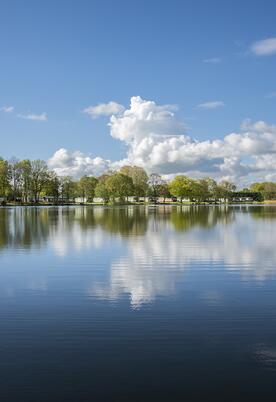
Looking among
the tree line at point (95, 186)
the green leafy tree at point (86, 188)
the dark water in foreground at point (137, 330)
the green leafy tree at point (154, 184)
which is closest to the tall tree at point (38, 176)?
the tree line at point (95, 186)

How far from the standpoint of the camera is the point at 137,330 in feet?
27.6

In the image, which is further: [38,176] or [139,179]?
[139,179]

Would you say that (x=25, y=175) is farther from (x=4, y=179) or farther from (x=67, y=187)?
(x=67, y=187)

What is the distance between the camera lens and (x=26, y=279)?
45.9ft

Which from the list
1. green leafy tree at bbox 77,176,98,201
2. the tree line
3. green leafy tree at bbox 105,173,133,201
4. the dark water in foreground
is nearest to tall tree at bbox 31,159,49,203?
the tree line

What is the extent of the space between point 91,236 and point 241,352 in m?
21.5

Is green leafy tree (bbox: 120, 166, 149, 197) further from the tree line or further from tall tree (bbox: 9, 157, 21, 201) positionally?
tall tree (bbox: 9, 157, 21, 201)

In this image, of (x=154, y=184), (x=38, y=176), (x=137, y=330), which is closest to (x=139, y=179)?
(x=154, y=184)

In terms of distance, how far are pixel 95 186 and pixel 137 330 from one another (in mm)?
152926

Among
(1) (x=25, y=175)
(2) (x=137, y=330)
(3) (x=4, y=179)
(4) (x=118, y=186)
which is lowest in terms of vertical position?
(2) (x=137, y=330)

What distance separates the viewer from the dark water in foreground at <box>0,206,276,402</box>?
6.00 metres

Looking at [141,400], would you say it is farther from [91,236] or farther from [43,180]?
[43,180]

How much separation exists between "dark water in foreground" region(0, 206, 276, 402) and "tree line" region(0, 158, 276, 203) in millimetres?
108281

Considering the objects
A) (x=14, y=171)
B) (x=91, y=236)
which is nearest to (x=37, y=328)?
(x=91, y=236)
